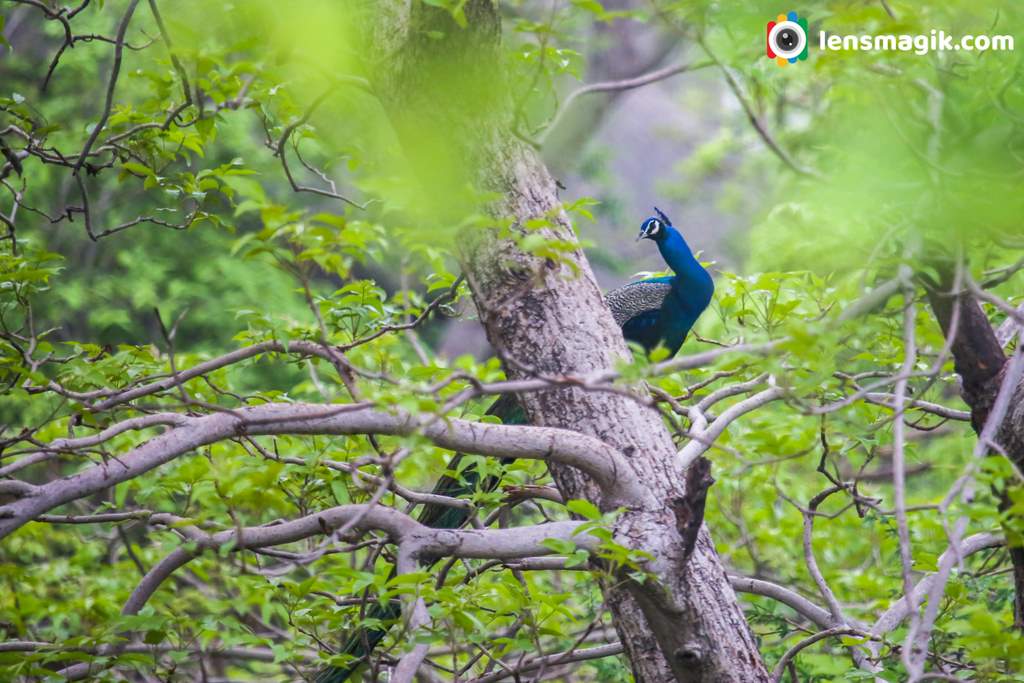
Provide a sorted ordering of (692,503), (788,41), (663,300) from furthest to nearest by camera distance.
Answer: (663,300) < (788,41) < (692,503)

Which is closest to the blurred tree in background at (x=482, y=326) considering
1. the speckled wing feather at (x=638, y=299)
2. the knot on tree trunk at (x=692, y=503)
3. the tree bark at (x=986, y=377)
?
the tree bark at (x=986, y=377)

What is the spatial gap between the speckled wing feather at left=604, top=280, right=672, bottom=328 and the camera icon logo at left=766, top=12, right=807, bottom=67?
64.2 inches

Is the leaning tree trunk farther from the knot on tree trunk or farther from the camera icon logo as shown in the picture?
the camera icon logo

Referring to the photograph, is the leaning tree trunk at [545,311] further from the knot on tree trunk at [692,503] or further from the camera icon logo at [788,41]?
the camera icon logo at [788,41]

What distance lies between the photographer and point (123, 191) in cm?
875

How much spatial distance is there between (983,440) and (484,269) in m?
1.23

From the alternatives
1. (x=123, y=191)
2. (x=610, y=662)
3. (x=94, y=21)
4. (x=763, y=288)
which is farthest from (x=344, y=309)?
(x=123, y=191)

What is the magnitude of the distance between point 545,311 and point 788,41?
936 millimetres

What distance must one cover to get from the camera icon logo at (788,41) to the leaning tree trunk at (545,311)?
0.66 m

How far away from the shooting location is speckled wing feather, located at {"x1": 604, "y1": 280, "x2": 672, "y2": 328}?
4.14m

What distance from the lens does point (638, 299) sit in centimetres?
422

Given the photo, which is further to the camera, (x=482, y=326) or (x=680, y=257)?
(x=680, y=257)

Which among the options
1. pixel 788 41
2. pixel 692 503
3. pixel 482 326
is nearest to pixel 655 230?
pixel 788 41

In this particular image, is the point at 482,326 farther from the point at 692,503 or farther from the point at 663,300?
the point at 663,300
